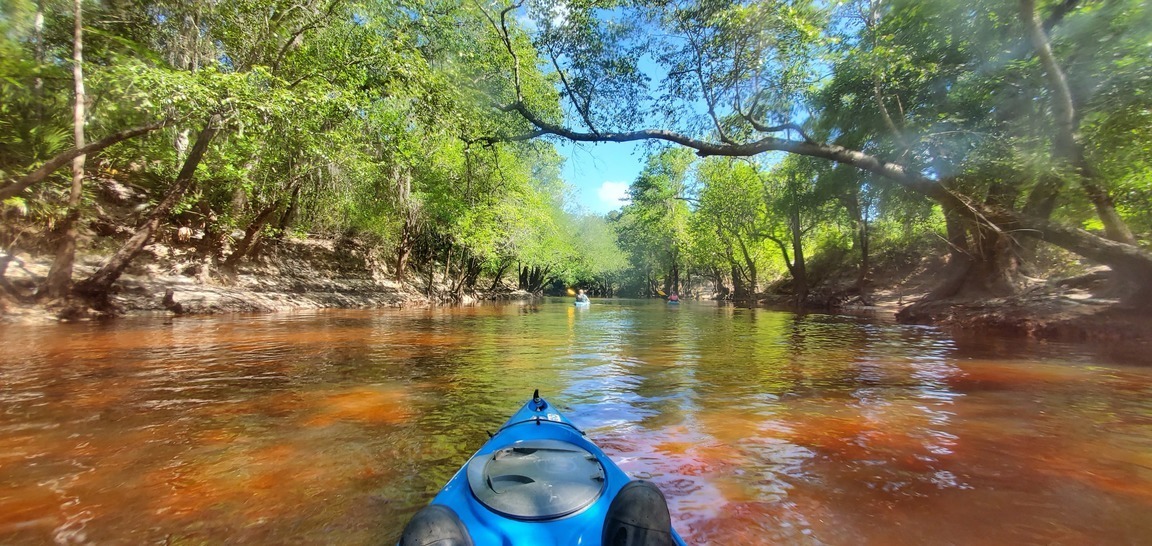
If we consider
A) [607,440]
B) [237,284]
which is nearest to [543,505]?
[607,440]

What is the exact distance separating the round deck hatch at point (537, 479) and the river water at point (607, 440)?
28.0 inches

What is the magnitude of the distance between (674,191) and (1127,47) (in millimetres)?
28240

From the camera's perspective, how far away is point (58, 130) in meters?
11.1

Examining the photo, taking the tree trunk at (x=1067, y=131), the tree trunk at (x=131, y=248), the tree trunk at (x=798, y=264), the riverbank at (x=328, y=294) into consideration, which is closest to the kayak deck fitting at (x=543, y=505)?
the tree trunk at (x=1067, y=131)

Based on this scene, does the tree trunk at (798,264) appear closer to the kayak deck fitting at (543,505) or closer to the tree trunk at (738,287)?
the tree trunk at (738,287)

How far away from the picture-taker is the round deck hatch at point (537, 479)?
1893 mm

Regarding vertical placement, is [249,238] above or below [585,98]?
below

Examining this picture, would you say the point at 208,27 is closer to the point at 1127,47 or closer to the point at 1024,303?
the point at 1127,47

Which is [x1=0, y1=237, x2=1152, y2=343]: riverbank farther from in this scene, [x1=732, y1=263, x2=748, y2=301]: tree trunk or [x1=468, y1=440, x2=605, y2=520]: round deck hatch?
[x1=732, y1=263, x2=748, y2=301]: tree trunk

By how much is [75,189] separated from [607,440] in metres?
14.6

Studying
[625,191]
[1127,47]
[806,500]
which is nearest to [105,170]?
Result: [806,500]

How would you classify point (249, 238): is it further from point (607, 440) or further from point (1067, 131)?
point (1067, 131)

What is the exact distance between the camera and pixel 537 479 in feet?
6.82

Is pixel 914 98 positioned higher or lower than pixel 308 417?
higher
